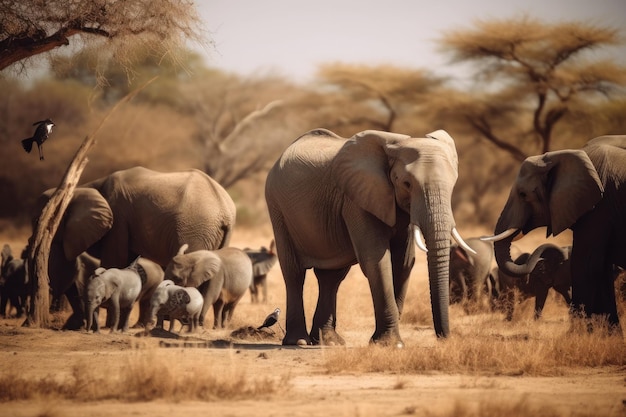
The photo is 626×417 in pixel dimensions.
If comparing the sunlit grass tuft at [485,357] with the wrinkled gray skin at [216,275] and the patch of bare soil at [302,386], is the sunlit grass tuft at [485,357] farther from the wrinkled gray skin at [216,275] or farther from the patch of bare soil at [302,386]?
the wrinkled gray skin at [216,275]

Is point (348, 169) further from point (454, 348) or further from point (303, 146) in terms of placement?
point (454, 348)

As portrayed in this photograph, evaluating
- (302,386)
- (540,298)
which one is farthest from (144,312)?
(302,386)

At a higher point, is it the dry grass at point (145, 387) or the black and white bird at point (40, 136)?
the black and white bird at point (40, 136)

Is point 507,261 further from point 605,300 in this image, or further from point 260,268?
point 260,268

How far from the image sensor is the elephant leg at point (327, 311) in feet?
40.0

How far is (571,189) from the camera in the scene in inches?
461

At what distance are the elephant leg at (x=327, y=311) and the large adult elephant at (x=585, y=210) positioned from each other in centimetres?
189

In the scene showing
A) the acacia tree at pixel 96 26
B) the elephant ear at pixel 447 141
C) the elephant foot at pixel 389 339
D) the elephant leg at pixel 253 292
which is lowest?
Result: the elephant foot at pixel 389 339

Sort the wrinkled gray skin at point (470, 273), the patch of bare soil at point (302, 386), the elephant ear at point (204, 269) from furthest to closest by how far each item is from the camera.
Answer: the wrinkled gray skin at point (470, 273) < the elephant ear at point (204, 269) < the patch of bare soil at point (302, 386)

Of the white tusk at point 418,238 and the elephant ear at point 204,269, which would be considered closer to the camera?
the white tusk at point 418,238

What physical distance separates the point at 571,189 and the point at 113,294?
220 inches

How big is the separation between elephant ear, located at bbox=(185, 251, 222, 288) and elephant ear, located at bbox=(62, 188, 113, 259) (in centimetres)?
186

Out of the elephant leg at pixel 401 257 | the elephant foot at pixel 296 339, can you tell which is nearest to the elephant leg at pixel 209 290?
the elephant foot at pixel 296 339

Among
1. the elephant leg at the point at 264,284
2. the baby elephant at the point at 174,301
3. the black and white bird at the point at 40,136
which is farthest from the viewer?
the elephant leg at the point at 264,284
